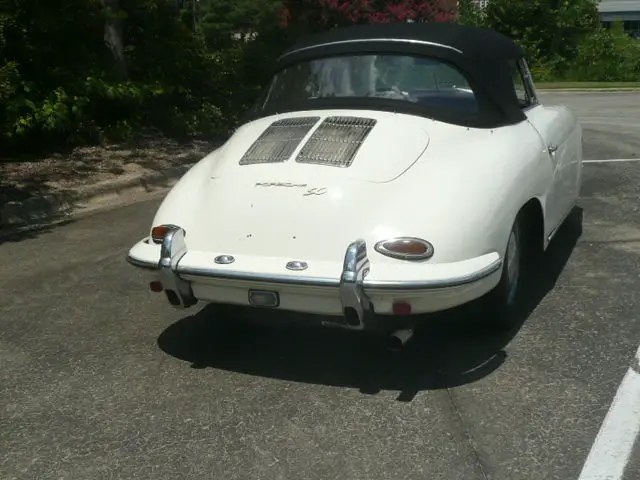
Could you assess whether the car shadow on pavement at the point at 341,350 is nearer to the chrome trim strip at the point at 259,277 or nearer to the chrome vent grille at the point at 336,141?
the chrome trim strip at the point at 259,277

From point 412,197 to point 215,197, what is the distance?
40.6 inches

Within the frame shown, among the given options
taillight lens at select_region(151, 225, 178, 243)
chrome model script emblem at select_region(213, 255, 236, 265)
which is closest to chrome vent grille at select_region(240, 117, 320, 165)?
taillight lens at select_region(151, 225, 178, 243)

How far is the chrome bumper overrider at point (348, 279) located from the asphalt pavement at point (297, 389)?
45 centimetres

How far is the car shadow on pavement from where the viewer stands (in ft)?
12.7

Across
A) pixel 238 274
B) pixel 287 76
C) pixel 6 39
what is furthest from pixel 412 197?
pixel 6 39

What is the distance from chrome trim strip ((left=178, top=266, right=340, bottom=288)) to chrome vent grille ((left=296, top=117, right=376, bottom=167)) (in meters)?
0.74

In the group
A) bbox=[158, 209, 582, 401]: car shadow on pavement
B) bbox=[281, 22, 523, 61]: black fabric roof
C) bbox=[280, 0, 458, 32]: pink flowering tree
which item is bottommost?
bbox=[280, 0, 458, 32]: pink flowering tree

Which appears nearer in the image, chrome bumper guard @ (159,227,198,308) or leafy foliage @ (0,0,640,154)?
chrome bumper guard @ (159,227,198,308)

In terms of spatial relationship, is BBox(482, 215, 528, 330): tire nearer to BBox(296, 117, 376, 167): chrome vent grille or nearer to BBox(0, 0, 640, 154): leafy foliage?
BBox(296, 117, 376, 167): chrome vent grille

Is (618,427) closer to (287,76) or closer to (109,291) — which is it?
(287,76)

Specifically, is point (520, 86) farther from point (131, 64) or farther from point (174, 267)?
point (131, 64)

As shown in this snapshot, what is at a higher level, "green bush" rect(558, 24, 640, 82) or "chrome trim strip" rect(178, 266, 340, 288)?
"chrome trim strip" rect(178, 266, 340, 288)

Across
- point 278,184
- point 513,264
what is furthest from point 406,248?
point 513,264

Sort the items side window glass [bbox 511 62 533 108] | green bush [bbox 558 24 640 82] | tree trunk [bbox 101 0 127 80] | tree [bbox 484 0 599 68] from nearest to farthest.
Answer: side window glass [bbox 511 62 533 108] → tree trunk [bbox 101 0 127 80] → green bush [bbox 558 24 640 82] → tree [bbox 484 0 599 68]
